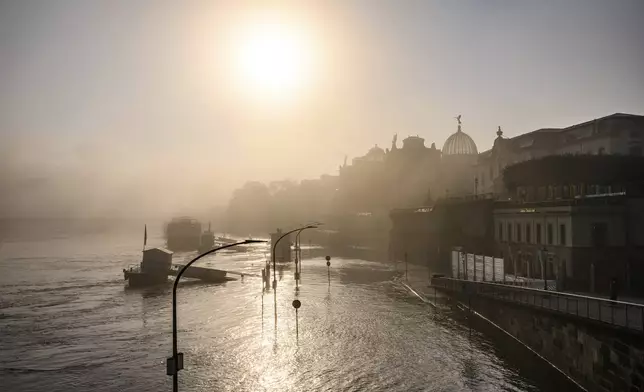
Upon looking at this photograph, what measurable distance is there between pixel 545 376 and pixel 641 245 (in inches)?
865

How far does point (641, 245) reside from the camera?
47.8 metres

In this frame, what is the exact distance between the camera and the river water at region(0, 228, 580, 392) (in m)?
33.5

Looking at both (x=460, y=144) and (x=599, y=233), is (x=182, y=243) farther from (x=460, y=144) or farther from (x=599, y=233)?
(x=599, y=233)

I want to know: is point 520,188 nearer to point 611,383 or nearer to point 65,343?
point 611,383

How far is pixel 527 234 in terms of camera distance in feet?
192

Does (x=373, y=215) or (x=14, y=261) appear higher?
(x=373, y=215)

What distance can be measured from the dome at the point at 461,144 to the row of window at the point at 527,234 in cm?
10695

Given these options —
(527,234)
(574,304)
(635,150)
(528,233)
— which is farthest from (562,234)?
(635,150)

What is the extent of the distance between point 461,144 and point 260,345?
142360mm

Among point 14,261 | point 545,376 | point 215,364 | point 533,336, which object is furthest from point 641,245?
point 14,261

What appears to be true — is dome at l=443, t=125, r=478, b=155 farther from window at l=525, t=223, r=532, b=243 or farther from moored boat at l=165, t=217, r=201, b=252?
window at l=525, t=223, r=532, b=243

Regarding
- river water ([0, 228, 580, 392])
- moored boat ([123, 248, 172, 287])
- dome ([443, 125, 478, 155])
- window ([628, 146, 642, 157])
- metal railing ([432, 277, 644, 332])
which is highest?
dome ([443, 125, 478, 155])

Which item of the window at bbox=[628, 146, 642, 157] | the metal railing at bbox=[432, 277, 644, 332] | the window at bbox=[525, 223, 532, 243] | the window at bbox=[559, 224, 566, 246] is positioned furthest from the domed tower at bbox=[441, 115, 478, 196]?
the metal railing at bbox=[432, 277, 644, 332]

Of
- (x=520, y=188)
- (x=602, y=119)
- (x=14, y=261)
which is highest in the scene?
(x=602, y=119)
